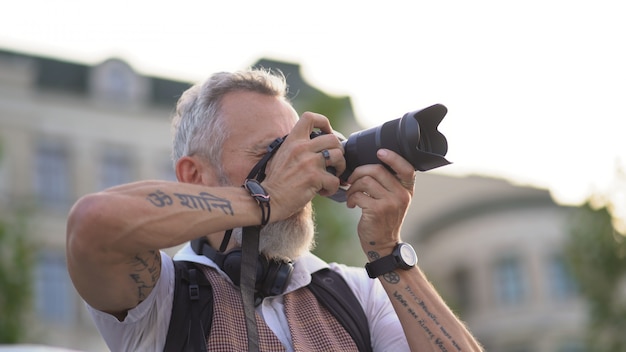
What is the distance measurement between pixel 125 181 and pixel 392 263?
977 inches

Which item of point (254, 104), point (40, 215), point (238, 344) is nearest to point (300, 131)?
point (254, 104)

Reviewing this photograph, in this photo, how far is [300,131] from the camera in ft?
9.96

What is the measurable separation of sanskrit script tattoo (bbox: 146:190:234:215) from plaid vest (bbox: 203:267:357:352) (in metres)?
0.39

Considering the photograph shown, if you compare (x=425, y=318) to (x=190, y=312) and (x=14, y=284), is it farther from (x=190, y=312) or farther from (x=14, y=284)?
(x=14, y=284)

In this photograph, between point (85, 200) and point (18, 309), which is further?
point (18, 309)

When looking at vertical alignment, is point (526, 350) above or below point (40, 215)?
below

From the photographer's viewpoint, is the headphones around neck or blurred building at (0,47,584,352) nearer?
the headphones around neck

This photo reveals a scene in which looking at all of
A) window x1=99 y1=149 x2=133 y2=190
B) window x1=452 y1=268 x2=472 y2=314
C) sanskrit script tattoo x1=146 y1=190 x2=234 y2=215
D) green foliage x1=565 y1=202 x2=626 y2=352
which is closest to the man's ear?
sanskrit script tattoo x1=146 y1=190 x2=234 y2=215

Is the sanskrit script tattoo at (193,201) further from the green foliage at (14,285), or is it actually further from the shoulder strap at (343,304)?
the green foliage at (14,285)

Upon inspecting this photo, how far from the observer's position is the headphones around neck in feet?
10.5

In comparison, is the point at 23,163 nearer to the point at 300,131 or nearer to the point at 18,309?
the point at 18,309

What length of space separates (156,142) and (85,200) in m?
25.1

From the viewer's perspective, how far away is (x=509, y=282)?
34.9m

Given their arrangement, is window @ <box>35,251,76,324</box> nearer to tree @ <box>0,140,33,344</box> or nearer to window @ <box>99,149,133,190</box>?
window @ <box>99,149,133,190</box>
